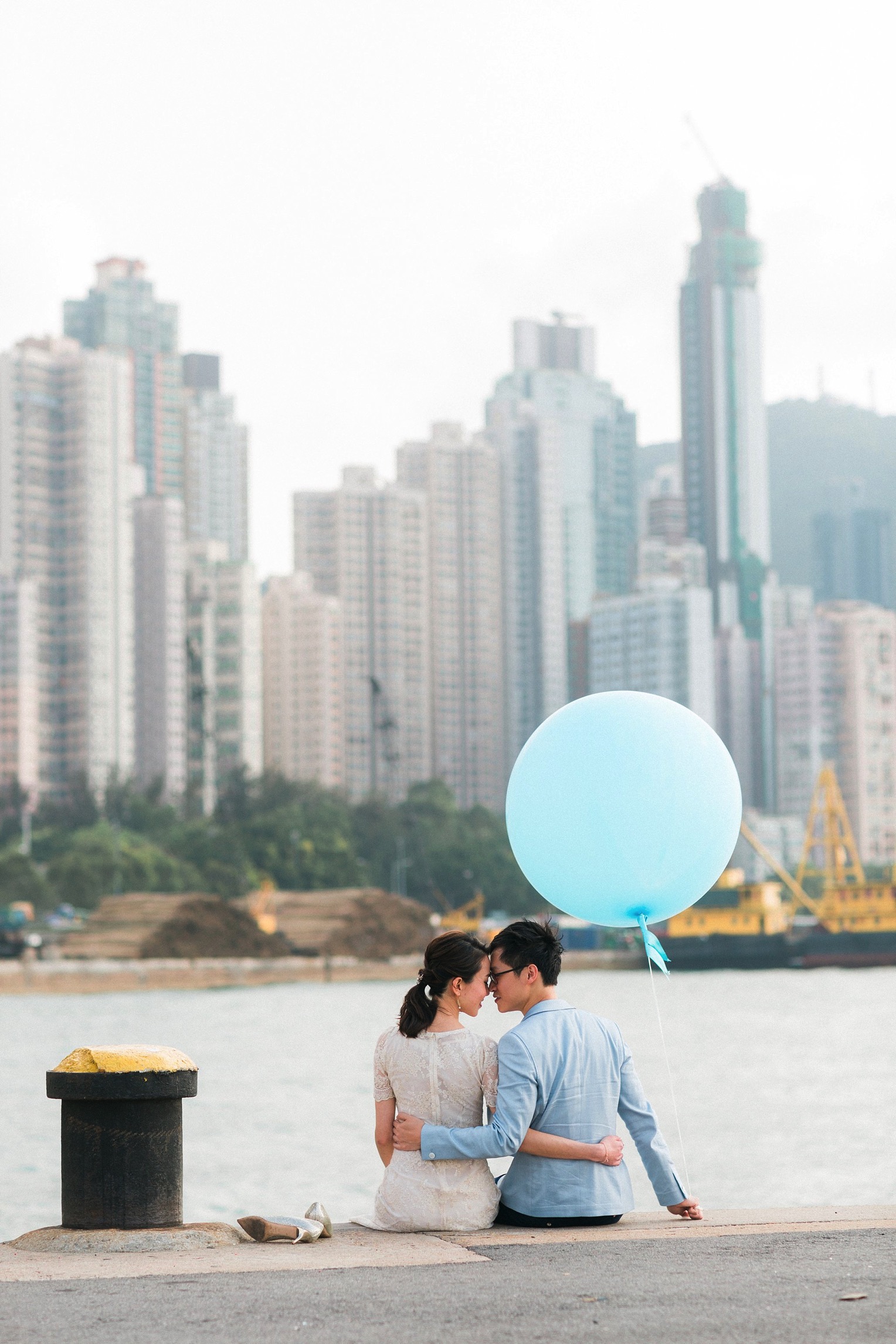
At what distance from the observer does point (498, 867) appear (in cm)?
10619

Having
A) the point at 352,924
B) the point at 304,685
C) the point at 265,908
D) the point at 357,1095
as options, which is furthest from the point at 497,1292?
the point at 304,685

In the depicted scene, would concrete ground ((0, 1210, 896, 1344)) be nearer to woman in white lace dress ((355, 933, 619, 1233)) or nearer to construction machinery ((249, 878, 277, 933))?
woman in white lace dress ((355, 933, 619, 1233))

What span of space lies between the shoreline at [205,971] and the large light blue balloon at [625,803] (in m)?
67.1

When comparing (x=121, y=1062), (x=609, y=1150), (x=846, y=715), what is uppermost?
(x=846, y=715)

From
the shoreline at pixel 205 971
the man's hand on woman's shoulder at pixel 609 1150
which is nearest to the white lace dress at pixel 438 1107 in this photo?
the man's hand on woman's shoulder at pixel 609 1150

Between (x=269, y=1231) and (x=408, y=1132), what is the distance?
2.20 ft

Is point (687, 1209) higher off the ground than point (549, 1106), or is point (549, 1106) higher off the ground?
point (549, 1106)

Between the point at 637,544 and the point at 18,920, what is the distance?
92024 millimetres

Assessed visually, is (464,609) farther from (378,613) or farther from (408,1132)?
(408,1132)

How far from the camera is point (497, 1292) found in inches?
199

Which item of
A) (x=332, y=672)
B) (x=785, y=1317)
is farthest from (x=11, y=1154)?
(x=332, y=672)

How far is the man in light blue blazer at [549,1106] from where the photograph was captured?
19.4 ft

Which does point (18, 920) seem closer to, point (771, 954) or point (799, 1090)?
point (771, 954)

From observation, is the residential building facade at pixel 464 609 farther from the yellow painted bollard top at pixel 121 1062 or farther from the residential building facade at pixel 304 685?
the yellow painted bollard top at pixel 121 1062
